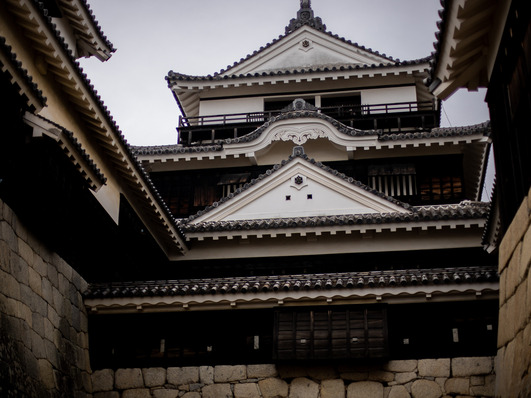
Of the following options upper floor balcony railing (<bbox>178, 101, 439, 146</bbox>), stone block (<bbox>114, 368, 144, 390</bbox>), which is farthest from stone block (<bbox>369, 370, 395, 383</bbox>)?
upper floor balcony railing (<bbox>178, 101, 439, 146</bbox>)

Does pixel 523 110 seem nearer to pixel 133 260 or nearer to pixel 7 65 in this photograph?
pixel 7 65

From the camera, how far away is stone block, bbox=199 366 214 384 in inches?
520

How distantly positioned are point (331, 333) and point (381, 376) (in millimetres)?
1164

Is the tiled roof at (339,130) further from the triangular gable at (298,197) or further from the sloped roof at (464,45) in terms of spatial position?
the sloped roof at (464,45)

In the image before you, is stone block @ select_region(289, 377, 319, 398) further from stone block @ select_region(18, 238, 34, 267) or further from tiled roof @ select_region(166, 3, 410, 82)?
tiled roof @ select_region(166, 3, 410, 82)

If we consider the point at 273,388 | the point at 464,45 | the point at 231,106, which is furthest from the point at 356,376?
the point at 231,106

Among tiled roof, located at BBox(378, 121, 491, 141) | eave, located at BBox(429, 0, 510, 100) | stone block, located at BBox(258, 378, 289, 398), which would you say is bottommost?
stone block, located at BBox(258, 378, 289, 398)

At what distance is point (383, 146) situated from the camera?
22.3 m

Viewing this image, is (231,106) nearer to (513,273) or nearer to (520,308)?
(513,273)

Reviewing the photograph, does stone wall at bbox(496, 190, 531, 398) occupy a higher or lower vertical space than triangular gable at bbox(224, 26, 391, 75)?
lower

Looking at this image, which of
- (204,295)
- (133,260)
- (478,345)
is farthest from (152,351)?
(478,345)

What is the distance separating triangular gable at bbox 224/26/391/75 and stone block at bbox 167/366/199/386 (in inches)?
588

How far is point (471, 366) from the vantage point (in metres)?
12.8

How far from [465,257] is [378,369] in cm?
567
